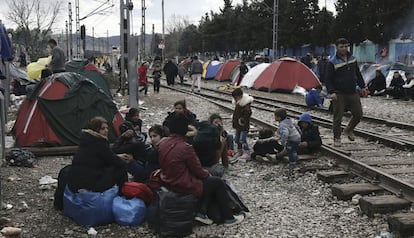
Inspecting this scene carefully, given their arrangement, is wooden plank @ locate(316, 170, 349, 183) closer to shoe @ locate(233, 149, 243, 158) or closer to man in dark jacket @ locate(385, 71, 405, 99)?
shoe @ locate(233, 149, 243, 158)

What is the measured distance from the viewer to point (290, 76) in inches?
940

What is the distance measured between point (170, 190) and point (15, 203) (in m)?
2.39

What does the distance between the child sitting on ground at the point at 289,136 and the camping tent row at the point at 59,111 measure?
12.5 ft

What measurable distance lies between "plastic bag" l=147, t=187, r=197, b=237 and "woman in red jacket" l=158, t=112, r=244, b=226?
0.10 meters

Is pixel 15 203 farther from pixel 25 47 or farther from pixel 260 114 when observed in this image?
pixel 25 47

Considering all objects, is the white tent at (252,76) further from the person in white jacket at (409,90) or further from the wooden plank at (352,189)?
the wooden plank at (352,189)

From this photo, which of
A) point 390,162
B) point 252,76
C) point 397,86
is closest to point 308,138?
point 390,162

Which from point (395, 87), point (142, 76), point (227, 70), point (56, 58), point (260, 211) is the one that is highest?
point (56, 58)

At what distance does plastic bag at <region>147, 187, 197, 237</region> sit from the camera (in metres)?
5.46

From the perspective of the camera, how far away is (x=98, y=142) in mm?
5801

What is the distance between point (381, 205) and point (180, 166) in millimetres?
2394

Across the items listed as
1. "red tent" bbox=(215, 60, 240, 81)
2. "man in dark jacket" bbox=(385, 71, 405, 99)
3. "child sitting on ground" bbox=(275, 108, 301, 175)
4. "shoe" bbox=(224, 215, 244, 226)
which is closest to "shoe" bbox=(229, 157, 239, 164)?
"child sitting on ground" bbox=(275, 108, 301, 175)

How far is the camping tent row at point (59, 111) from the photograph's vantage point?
9742 mm

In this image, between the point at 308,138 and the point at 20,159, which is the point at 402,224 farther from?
the point at 20,159
